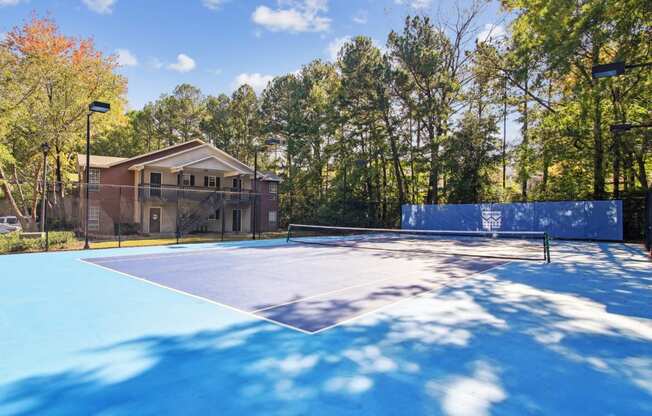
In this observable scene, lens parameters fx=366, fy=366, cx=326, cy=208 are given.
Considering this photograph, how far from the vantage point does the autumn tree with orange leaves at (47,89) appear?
18359mm

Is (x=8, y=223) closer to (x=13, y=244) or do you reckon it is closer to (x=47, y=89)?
(x=47, y=89)

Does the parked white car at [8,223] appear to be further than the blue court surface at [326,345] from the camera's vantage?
Yes

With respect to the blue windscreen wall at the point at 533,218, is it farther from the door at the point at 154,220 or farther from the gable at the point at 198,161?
the door at the point at 154,220

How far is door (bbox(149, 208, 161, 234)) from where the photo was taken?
86.4ft

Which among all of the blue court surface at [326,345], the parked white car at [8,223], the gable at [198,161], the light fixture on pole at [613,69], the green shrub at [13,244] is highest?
the gable at [198,161]

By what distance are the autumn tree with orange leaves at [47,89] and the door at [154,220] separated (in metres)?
6.53

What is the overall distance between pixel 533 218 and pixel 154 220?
25232 mm

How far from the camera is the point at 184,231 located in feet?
77.9

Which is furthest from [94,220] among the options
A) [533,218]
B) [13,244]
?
[533,218]

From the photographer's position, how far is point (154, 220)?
26531mm

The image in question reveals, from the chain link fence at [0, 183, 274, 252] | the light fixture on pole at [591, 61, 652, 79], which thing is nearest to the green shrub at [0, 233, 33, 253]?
the chain link fence at [0, 183, 274, 252]

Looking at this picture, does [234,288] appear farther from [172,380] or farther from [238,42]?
[238,42]

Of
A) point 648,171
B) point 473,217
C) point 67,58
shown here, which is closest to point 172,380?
point 473,217

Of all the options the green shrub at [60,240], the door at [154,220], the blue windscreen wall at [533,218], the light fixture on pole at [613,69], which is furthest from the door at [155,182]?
the light fixture on pole at [613,69]
